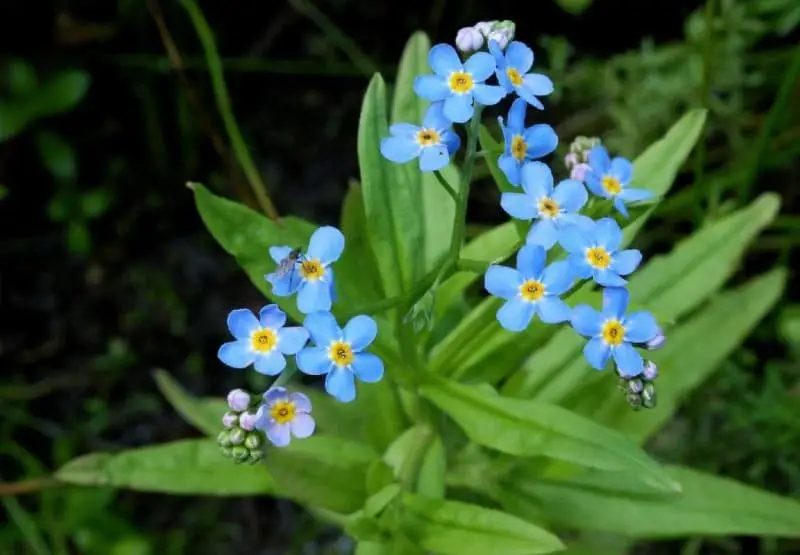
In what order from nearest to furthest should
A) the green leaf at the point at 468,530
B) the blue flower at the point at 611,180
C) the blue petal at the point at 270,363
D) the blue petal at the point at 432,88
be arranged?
the blue petal at the point at 270,363
the blue petal at the point at 432,88
the blue flower at the point at 611,180
the green leaf at the point at 468,530

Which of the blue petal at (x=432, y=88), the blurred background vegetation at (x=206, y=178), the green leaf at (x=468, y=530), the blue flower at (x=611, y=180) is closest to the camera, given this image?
the blue petal at (x=432, y=88)

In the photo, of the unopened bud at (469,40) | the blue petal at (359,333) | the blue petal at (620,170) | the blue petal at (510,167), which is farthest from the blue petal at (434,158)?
the blue petal at (620,170)

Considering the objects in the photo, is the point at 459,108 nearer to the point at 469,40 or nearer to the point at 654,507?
the point at 469,40

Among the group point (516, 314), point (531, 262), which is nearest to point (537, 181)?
point (531, 262)

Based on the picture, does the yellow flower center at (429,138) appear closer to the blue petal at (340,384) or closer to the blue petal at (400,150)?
the blue petal at (400,150)

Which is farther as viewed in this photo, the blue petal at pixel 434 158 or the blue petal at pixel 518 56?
the blue petal at pixel 518 56

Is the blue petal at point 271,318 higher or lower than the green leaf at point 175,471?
higher

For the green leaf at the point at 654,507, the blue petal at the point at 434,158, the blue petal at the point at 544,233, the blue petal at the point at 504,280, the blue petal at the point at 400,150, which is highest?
the blue petal at the point at 400,150

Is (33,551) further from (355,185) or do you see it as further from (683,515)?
(683,515)
